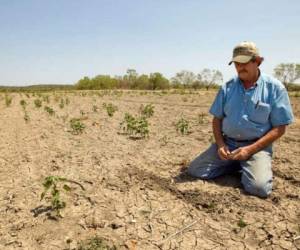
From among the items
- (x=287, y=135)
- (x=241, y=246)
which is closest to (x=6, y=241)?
(x=241, y=246)

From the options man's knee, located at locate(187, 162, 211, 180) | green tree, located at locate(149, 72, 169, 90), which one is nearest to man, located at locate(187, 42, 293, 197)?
man's knee, located at locate(187, 162, 211, 180)

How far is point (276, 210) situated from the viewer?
2.94 m

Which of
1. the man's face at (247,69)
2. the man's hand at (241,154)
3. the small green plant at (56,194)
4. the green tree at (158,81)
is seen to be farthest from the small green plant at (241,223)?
the green tree at (158,81)

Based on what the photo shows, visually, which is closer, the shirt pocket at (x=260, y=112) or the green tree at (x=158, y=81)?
the shirt pocket at (x=260, y=112)

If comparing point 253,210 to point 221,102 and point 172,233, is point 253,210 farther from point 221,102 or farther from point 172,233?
point 221,102

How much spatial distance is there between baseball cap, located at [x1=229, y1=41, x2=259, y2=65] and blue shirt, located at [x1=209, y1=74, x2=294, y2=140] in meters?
0.29

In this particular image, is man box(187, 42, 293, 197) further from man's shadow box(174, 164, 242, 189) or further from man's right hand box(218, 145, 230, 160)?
man's shadow box(174, 164, 242, 189)

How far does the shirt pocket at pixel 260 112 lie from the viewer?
3.26m

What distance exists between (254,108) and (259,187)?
0.77 metres

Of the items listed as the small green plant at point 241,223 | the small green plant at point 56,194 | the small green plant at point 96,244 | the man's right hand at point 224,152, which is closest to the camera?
the small green plant at point 96,244

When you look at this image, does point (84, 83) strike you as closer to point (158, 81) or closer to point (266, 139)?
point (158, 81)

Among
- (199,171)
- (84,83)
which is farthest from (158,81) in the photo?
(199,171)

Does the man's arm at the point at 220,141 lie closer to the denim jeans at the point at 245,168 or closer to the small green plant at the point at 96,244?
the denim jeans at the point at 245,168

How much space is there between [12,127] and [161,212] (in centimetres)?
618
